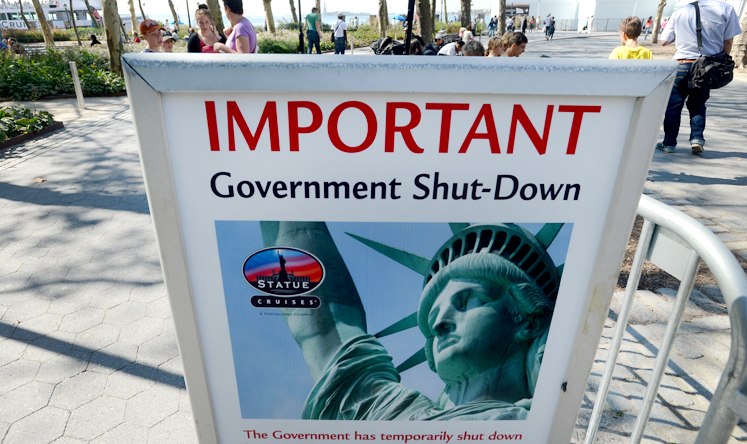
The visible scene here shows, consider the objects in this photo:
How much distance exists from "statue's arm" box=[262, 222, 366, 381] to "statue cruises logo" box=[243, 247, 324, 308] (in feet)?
0.06

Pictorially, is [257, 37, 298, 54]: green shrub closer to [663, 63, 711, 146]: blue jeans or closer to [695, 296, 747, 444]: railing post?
[663, 63, 711, 146]: blue jeans

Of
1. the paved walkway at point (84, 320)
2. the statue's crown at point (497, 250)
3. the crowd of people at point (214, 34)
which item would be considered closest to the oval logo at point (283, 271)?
the statue's crown at point (497, 250)

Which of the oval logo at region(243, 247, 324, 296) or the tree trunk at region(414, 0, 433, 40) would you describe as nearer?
the oval logo at region(243, 247, 324, 296)

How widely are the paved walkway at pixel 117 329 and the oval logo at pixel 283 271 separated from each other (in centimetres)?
160

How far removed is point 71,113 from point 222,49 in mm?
7109

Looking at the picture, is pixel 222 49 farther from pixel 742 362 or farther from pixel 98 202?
pixel 742 362

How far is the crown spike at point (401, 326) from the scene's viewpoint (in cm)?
131

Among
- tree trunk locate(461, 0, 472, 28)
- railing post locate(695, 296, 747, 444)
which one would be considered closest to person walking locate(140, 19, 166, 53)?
railing post locate(695, 296, 747, 444)

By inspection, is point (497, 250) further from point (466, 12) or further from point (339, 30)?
point (466, 12)

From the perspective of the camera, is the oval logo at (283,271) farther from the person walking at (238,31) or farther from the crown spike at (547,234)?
the person walking at (238,31)

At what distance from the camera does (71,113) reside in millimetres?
10312

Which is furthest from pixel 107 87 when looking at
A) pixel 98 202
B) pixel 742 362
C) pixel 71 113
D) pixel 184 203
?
pixel 742 362

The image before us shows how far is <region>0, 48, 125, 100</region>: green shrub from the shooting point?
11578 mm

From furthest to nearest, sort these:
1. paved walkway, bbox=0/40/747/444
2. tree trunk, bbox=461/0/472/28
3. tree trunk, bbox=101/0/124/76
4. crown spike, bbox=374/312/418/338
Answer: tree trunk, bbox=461/0/472/28
tree trunk, bbox=101/0/124/76
paved walkway, bbox=0/40/747/444
crown spike, bbox=374/312/418/338
